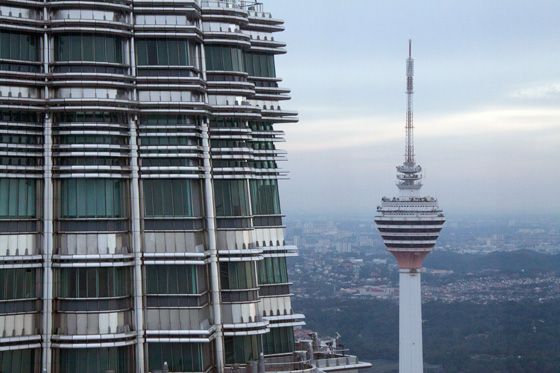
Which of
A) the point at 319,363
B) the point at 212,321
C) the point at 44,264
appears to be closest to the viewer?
the point at 44,264

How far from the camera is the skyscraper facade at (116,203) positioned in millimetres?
42438

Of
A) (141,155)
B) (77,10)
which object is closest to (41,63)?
(77,10)

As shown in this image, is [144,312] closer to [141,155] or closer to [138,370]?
[138,370]

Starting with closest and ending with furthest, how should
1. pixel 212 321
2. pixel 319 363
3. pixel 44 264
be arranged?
pixel 44 264 → pixel 212 321 → pixel 319 363

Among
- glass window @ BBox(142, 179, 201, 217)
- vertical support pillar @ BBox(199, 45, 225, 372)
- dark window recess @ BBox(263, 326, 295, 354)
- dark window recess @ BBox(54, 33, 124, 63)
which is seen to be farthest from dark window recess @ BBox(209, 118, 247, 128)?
dark window recess @ BBox(263, 326, 295, 354)

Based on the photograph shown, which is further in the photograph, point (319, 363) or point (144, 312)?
point (319, 363)

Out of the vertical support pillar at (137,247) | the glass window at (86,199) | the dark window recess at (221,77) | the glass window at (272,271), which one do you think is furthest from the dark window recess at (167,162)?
the glass window at (272,271)

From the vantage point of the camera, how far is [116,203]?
4400 cm

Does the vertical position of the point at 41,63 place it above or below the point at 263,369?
above

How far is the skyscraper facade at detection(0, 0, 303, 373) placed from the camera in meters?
42.4

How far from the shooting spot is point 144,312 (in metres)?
43.9

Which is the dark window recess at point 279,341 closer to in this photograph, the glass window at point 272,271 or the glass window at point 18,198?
the glass window at point 272,271

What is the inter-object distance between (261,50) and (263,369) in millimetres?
19553

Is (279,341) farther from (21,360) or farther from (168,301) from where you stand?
(21,360)
